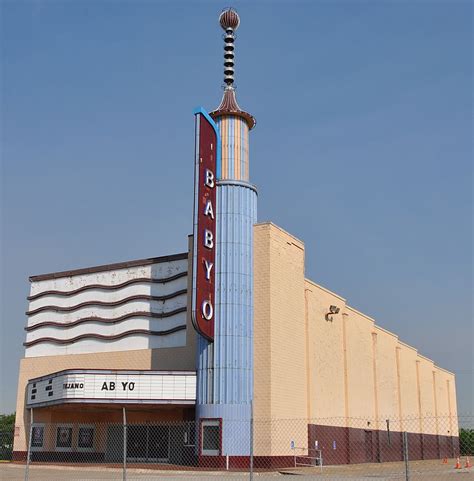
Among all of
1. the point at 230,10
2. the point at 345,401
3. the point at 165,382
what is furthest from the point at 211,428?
the point at 230,10

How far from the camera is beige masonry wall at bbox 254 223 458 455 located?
3491cm

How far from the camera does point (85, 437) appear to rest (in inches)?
1662

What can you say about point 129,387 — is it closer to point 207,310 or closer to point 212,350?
point 212,350

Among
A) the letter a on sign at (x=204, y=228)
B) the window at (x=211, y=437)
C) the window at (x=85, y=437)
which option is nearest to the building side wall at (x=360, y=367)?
the window at (x=211, y=437)

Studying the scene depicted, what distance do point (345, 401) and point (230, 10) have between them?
79.7 ft

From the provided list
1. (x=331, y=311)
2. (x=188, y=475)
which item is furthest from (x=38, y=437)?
(x=331, y=311)

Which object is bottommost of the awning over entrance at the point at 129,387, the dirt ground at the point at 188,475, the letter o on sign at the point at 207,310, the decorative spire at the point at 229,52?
the dirt ground at the point at 188,475

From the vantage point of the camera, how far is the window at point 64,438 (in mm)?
42562

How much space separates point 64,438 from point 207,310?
15116 mm

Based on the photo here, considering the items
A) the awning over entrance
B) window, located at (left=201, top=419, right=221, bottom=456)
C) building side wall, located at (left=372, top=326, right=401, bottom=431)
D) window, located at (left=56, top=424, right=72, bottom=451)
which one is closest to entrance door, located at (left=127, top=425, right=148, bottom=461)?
window, located at (left=56, top=424, right=72, bottom=451)

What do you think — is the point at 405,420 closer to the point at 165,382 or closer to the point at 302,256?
the point at 302,256

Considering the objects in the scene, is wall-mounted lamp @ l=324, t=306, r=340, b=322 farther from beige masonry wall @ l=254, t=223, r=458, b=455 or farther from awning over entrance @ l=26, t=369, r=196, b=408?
awning over entrance @ l=26, t=369, r=196, b=408

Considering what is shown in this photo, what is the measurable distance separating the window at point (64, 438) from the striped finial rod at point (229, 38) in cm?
2243

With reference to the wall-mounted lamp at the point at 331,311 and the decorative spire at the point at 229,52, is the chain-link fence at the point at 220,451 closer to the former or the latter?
the wall-mounted lamp at the point at 331,311
